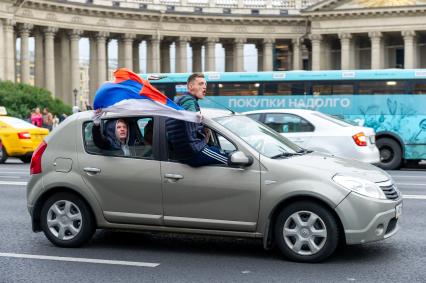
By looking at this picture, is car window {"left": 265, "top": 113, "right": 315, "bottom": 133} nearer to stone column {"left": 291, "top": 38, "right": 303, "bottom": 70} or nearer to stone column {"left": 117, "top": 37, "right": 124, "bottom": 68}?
stone column {"left": 117, "top": 37, "right": 124, "bottom": 68}

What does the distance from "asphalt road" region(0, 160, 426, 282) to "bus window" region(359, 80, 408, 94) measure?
1445cm

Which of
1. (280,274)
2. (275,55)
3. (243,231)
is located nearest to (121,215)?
(243,231)

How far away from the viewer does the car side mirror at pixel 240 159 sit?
7.92 m

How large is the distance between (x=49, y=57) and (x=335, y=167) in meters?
54.1

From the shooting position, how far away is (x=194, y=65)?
242 ft

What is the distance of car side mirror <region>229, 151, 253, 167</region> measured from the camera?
26.0 feet

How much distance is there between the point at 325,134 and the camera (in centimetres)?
1756

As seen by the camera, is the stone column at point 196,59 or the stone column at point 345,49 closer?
the stone column at point 345,49

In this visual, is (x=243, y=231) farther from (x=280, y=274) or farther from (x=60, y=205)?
(x=60, y=205)

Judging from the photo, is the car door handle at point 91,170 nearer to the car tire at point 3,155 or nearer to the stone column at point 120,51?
the car tire at point 3,155

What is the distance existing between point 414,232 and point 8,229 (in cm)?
538

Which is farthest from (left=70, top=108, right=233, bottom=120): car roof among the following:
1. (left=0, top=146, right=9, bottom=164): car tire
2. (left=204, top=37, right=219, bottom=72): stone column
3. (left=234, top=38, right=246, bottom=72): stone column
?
(left=234, top=38, right=246, bottom=72): stone column

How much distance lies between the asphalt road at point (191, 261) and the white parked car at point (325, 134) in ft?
23.7

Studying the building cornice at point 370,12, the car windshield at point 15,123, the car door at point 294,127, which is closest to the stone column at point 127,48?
the building cornice at point 370,12
